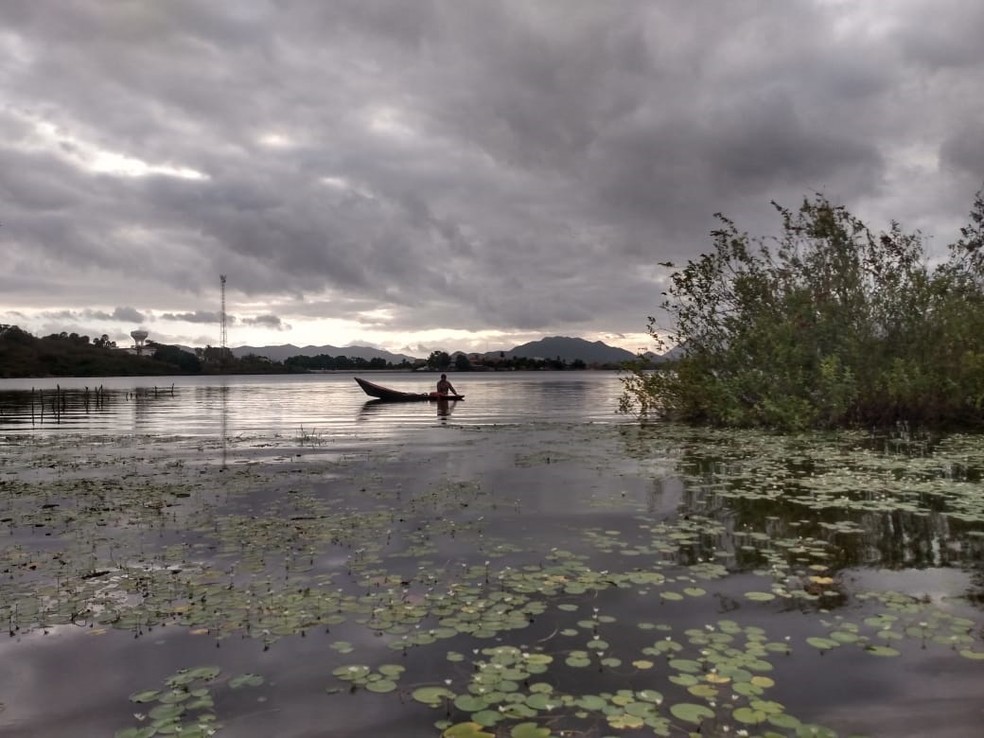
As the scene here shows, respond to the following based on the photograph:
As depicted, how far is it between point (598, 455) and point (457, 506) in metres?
8.84

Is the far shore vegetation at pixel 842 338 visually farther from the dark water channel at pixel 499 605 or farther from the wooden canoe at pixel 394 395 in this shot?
the wooden canoe at pixel 394 395

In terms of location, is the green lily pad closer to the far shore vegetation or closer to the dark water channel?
the dark water channel

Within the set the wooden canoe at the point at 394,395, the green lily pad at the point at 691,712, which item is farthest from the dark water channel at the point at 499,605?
the wooden canoe at the point at 394,395

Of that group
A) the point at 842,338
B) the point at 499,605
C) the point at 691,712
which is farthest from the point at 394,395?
the point at 691,712

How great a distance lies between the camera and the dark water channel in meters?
5.20

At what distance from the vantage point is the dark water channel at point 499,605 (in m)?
5.20

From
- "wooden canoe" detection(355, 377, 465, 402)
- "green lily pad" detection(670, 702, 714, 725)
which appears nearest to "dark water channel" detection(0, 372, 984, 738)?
"green lily pad" detection(670, 702, 714, 725)

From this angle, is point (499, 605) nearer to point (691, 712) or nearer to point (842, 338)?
point (691, 712)

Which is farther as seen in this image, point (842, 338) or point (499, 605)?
point (842, 338)

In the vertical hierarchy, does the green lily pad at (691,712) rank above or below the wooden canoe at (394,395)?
below

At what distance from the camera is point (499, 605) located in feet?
24.3

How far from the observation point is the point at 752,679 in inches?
218

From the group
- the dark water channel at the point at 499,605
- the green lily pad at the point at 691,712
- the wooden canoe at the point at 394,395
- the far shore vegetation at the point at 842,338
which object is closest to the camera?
the green lily pad at the point at 691,712

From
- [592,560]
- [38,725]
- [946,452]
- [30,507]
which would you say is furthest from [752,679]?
[946,452]
